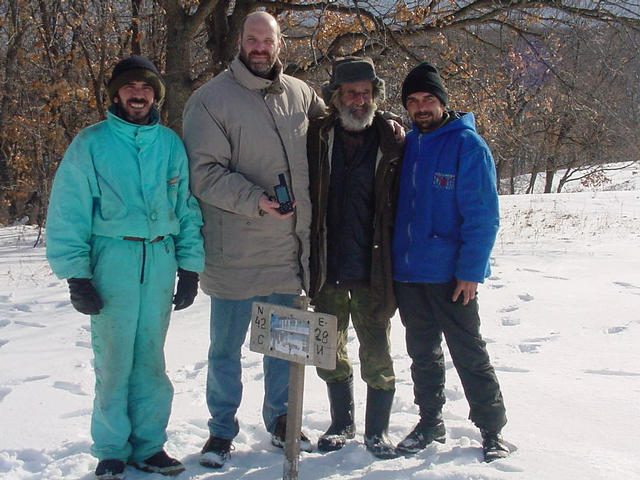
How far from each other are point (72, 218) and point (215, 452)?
1.30m

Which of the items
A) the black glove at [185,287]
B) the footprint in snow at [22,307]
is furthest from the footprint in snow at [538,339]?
the footprint in snow at [22,307]

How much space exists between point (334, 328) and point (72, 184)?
1271 millimetres

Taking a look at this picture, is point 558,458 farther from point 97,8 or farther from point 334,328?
point 97,8

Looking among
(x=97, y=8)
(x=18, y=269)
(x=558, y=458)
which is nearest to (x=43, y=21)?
(x=97, y=8)

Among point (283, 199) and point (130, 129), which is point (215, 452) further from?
point (130, 129)

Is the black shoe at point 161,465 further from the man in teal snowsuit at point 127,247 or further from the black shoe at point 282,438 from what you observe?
the black shoe at point 282,438

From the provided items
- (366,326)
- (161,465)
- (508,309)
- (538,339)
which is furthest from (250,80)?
(508,309)

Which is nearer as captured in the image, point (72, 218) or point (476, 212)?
point (72, 218)

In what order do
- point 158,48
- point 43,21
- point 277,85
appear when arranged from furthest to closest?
point 158,48 → point 43,21 → point 277,85

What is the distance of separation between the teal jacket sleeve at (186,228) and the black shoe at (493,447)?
1.58 metres

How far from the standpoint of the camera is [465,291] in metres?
2.83

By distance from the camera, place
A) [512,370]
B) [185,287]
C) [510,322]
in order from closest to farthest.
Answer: [185,287] < [512,370] < [510,322]

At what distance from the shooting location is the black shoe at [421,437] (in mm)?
3016

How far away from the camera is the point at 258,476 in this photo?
2811mm
